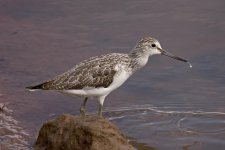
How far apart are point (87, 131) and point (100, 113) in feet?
5.65

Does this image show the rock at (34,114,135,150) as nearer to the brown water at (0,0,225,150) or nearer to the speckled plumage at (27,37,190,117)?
the brown water at (0,0,225,150)

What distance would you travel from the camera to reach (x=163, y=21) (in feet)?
42.9

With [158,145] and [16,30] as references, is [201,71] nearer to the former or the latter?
[158,145]

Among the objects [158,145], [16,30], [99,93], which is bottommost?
[158,145]

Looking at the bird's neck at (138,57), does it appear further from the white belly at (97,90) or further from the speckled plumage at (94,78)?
the white belly at (97,90)

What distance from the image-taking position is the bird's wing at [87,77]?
29.2 ft

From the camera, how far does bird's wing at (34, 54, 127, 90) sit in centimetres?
891

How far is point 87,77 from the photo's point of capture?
901cm

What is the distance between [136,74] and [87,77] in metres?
2.43

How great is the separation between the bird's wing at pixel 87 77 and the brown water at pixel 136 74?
82 centimetres

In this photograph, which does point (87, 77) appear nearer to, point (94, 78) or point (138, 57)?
point (94, 78)

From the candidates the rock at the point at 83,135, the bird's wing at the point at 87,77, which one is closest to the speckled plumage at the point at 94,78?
the bird's wing at the point at 87,77

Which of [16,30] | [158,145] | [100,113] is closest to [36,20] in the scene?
[16,30]

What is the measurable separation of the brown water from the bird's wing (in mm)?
821
